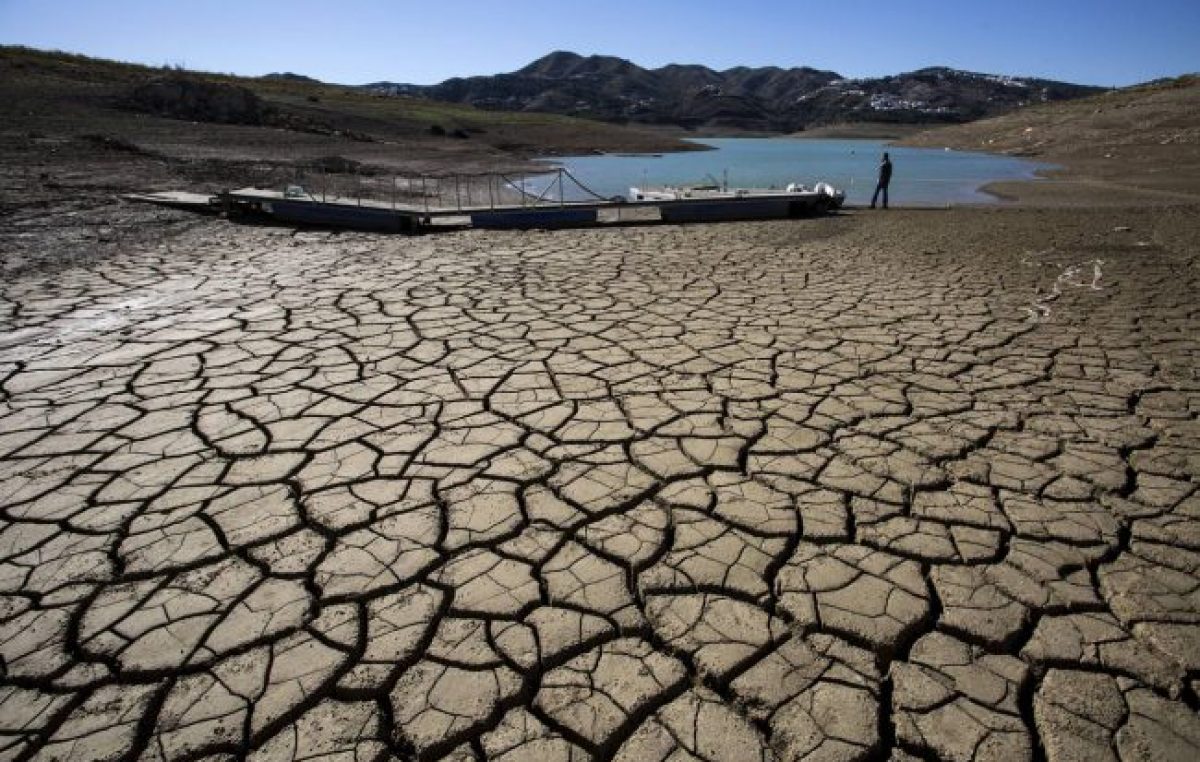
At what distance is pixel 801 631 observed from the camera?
1.99m

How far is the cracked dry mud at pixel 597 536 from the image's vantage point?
171cm

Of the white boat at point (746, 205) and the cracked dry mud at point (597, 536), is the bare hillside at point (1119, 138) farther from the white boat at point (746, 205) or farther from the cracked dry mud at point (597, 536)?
the cracked dry mud at point (597, 536)

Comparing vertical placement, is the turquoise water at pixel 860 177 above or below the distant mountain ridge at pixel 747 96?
below

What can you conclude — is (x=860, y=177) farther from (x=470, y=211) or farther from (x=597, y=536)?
(x=597, y=536)

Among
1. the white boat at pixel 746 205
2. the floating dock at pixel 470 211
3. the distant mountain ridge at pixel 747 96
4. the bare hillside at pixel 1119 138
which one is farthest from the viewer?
the distant mountain ridge at pixel 747 96

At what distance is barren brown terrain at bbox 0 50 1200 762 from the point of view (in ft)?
5.63

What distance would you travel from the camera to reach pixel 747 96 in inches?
5074

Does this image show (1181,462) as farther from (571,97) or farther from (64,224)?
(571,97)

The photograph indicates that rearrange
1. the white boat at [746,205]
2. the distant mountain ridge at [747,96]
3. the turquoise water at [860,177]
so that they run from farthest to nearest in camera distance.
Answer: the distant mountain ridge at [747,96]
the turquoise water at [860,177]
the white boat at [746,205]

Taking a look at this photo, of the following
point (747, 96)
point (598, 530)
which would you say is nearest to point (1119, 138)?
point (598, 530)

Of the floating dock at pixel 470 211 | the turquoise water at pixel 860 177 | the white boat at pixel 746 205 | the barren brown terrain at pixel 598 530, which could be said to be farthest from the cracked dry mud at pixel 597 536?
the turquoise water at pixel 860 177

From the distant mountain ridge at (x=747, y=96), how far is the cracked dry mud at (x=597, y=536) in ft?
290

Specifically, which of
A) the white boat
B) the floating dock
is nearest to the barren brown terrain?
the floating dock

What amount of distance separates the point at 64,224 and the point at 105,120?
627 inches
